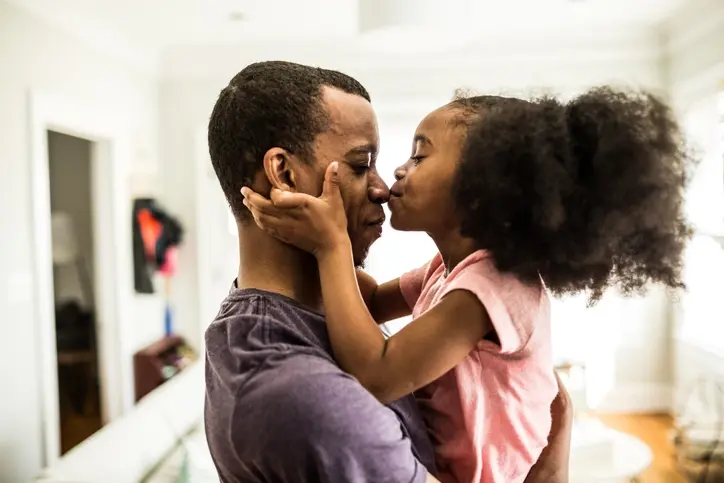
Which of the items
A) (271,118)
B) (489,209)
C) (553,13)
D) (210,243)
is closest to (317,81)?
(271,118)

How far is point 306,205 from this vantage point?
0.78 meters

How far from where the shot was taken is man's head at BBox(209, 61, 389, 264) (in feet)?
2.65

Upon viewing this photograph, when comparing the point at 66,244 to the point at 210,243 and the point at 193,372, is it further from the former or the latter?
the point at 193,372

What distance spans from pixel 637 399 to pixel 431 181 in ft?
13.0

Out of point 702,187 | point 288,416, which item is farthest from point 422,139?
point 702,187

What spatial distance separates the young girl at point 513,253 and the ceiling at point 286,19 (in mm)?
1779

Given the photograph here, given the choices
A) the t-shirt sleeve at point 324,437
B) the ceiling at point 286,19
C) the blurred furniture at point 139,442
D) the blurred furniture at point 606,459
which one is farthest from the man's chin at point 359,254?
the blurred furniture at point 606,459

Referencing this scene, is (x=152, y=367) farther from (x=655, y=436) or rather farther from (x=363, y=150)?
(x=363, y=150)

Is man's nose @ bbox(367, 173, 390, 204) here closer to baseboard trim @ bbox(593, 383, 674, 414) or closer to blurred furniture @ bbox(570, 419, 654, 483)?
blurred furniture @ bbox(570, 419, 654, 483)

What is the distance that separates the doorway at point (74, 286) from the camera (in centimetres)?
408

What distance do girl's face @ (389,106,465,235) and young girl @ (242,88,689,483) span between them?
2.7 inches

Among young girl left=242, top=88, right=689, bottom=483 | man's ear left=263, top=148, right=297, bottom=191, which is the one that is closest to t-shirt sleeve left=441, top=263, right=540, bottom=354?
young girl left=242, top=88, right=689, bottom=483

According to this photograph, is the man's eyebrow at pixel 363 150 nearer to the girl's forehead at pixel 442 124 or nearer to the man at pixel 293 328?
the man at pixel 293 328

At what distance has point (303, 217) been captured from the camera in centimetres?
79
